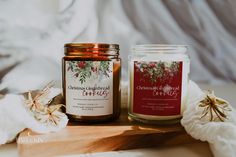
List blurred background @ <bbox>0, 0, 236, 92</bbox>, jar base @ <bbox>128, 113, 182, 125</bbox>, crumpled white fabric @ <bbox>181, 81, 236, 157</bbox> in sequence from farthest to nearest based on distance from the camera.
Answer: blurred background @ <bbox>0, 0, 236, 92</bbox>
jar base @ <bbox>128, 113, 182, 125</bbox>
crumpled white fabric @ <bbox>181, 81, 236, 157</bbox>

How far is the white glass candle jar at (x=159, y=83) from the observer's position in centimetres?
50

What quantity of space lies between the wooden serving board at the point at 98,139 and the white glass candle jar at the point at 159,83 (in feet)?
0.07

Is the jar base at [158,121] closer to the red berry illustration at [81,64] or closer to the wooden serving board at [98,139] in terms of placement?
the wooden serving board at [98,139]

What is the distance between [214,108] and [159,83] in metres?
0.09

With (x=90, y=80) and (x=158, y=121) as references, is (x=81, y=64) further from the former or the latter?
(x=158, y=121)

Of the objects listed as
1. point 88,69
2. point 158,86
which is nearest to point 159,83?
point 158,86

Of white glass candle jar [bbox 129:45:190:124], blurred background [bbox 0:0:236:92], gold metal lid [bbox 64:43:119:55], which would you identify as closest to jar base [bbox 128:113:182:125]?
white glass candle jar [bbox 129:45:190:124]

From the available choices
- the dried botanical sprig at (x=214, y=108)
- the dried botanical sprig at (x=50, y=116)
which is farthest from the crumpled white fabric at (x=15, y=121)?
the dried botanical sprig at (x=214, y=108)

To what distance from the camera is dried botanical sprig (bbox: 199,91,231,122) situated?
1.52ft

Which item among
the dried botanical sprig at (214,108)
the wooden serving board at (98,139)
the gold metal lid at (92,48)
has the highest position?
the gold metal lid at (92,48)

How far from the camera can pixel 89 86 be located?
1.63 ft

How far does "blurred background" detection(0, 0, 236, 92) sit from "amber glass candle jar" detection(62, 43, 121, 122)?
0.21 m

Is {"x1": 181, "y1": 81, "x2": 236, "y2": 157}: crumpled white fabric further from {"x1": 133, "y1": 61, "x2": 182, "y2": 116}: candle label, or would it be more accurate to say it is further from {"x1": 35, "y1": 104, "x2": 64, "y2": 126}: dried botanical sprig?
{"x1": 35, "y1": 104, "x2": 64, "y2": 126}: dried botanical sprig

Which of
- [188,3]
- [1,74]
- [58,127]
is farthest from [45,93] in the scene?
[188,3]
